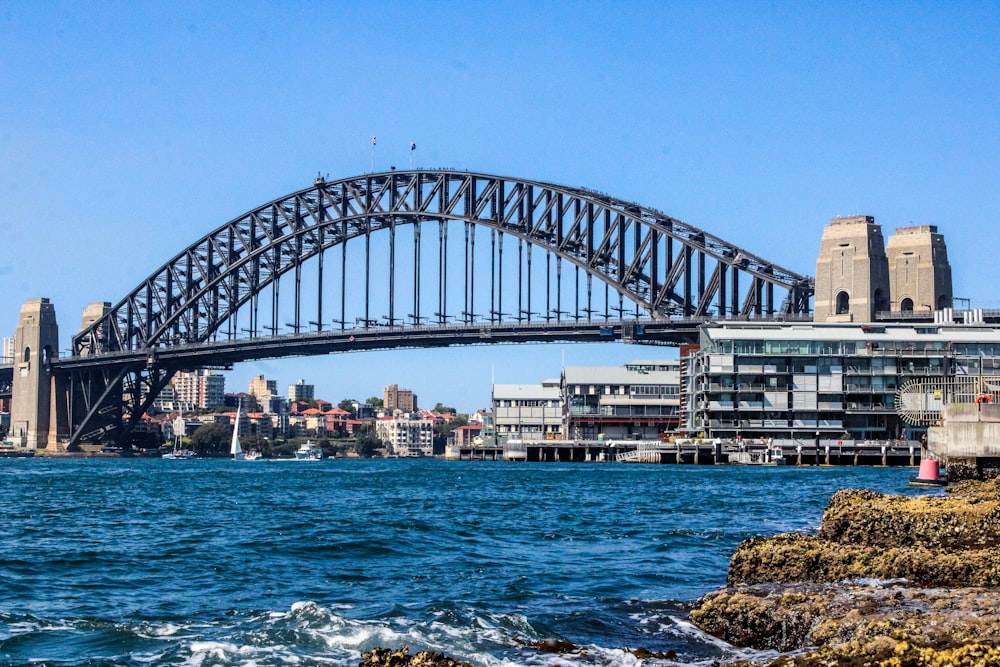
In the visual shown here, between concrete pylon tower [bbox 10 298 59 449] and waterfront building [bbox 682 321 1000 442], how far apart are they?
79094 millimetres

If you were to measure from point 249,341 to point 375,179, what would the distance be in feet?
67.5

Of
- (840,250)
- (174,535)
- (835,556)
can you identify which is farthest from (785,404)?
(835,556)

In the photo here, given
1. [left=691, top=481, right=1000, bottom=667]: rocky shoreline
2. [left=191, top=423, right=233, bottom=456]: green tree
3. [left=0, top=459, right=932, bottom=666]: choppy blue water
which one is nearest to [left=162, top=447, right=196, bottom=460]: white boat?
[left=191, top=423, right=233, bottom=456]: green tree

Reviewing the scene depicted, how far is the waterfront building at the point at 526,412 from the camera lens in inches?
5359

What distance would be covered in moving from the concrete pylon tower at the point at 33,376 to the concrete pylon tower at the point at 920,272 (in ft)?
290

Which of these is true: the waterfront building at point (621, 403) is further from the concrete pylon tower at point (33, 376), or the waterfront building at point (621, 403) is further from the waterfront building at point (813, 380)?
the concrete pylon tower at point (33, 376)

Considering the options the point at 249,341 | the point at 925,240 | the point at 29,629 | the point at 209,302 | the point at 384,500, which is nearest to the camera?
the point at 29,629

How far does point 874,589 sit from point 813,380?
3036 inches

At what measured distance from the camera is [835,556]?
19.0m

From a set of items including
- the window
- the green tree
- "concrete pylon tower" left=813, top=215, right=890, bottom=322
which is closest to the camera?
"concrete pylon tower" left=813, top=215, right=890, bottom=322

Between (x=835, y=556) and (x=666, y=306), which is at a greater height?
(x=666, y=306)

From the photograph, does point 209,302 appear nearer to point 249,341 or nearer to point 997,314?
point 249,341

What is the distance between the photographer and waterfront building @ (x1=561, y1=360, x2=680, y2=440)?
118375 millimetres

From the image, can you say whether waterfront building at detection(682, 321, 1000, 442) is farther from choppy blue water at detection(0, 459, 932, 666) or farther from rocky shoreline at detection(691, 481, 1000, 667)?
rocky shoreline at detection(691, 481, 1000, 667)
